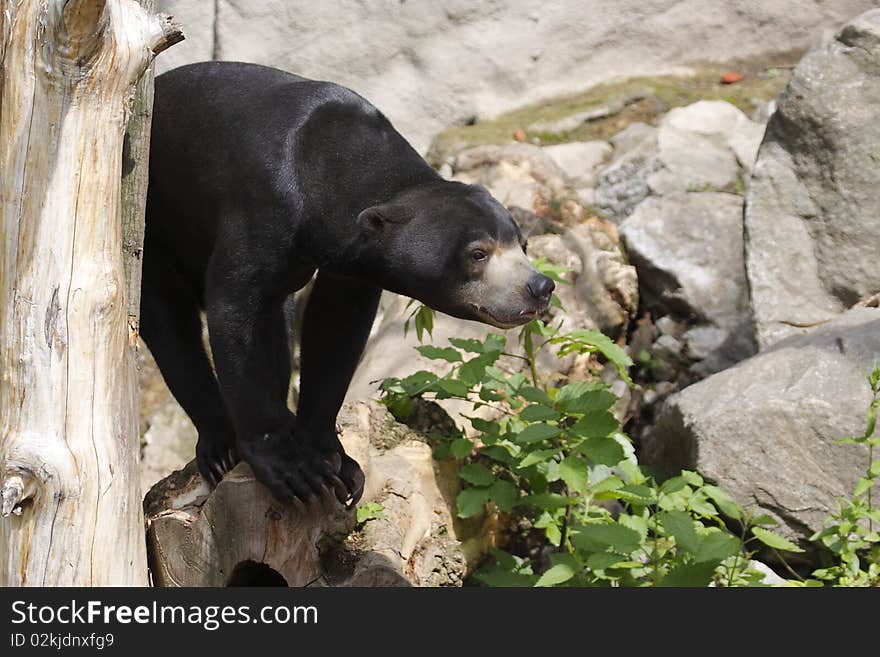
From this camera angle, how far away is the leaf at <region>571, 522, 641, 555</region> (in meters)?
3.90

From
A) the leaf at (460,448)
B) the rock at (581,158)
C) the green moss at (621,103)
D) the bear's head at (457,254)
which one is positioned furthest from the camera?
the green moss at (621,103)

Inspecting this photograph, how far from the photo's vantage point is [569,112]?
8492mm

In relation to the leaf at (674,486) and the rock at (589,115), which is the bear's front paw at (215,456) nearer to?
the leaf at (674,486)

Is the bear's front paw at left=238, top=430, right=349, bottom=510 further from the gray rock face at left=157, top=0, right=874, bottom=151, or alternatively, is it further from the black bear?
the gray rock face at left=157, top=0, right=874, bottom=151

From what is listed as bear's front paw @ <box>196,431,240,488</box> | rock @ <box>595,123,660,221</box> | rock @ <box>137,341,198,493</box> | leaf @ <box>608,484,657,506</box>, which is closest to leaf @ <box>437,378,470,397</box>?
leaf @ <box>608,484,657,506</box>

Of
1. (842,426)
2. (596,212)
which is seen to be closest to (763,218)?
(596,212)

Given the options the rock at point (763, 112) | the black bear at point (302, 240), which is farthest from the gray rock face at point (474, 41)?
the black bear at point (302, 240)

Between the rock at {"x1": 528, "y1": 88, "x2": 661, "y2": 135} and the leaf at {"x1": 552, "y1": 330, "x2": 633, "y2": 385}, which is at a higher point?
the leaf at {"x1": 552, "y1": 330, "x2": 633, "y2": 385}

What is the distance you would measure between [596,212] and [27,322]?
4.92 m

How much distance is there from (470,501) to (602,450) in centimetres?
60

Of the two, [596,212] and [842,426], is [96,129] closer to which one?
[842,426]

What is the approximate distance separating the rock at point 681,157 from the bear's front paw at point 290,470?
3949 mm

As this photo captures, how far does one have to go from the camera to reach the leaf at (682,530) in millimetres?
3877

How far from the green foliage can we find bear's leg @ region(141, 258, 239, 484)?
829mm
